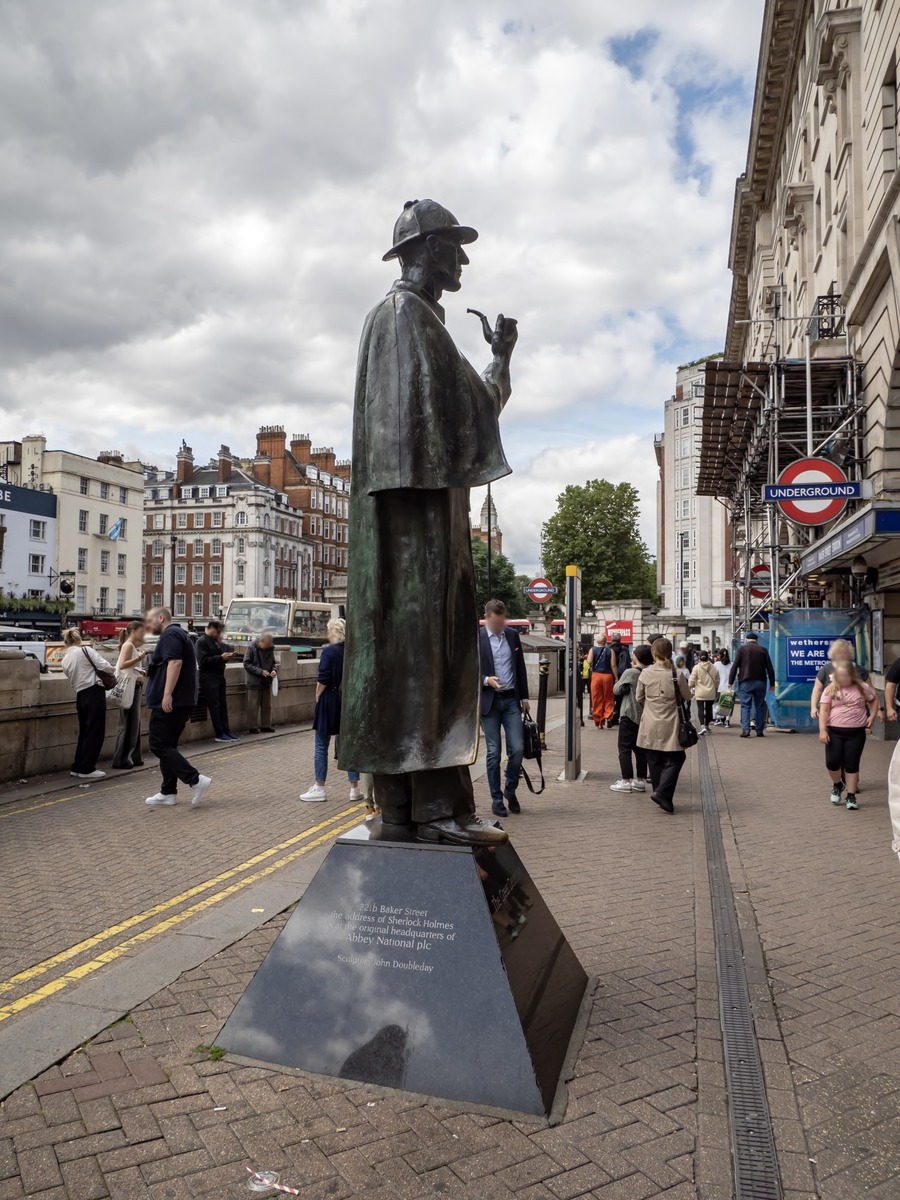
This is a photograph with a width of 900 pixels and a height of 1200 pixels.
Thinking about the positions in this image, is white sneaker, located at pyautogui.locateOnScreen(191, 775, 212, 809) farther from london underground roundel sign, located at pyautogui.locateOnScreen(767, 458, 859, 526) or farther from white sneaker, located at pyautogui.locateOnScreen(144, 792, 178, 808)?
london underground roundel sign, located at pyautogui.locateOnScreen(767, 458, 859, 526)

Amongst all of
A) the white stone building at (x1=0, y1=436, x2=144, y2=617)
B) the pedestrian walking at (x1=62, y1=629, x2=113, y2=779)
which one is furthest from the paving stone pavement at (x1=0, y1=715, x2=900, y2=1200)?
the white stone building at (x1=0, y1=436, x2=144, y2=617)

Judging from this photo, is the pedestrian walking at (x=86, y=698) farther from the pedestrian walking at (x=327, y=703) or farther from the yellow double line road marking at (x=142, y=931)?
the yellow double line road marking at (x=142, y=931)

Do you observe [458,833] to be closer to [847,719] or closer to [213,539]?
[847,719]

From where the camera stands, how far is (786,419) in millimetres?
22719

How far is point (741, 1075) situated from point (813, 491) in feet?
48.7

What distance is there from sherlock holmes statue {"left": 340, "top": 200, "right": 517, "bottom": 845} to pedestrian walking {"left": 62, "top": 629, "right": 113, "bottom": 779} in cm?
818

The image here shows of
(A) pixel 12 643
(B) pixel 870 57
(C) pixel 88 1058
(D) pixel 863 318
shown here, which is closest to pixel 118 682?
(C) pixel 88 1058

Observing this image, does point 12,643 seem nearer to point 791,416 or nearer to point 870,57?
point 791,416

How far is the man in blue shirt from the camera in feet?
30.9

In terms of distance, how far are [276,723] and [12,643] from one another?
9.62 meters

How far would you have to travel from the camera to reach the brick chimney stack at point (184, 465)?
92.3m

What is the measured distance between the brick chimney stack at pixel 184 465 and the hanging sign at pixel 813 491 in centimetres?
8208

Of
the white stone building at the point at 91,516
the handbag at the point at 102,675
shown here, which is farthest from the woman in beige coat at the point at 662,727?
the white stone building at the point at 91,516

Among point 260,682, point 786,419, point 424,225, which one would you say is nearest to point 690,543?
point 786,419
